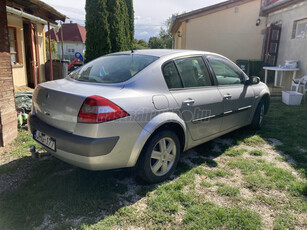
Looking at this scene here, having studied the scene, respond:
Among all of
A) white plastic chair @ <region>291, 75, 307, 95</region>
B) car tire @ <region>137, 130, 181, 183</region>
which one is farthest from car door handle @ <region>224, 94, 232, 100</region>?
white plastic chair @ <region>291, 75, 307, 95</region>

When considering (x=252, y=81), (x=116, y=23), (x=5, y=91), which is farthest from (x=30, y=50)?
(x=252, y=81)

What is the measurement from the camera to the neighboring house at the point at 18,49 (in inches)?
155

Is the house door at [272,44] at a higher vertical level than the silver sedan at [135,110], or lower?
higher

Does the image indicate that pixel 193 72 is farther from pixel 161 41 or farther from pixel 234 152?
pixel 161 41

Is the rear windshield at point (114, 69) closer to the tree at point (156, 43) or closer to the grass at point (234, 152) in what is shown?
the grass at point (234, 152)

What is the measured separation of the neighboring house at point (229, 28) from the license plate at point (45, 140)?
38.7ft

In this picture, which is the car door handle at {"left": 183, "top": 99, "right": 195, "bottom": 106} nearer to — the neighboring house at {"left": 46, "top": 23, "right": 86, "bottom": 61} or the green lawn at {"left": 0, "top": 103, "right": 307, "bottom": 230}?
the green lawn at {"left": 0, "top": 103, "right": 307, "bottom": 230}

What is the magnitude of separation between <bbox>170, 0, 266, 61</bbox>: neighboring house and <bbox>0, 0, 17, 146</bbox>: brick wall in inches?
418

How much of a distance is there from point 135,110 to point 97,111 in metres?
0.39

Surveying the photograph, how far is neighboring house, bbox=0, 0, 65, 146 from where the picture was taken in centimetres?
395

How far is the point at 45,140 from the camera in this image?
2729 millimetres

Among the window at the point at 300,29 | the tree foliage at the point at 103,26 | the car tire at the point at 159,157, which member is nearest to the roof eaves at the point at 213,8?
the window at the point at 300,29

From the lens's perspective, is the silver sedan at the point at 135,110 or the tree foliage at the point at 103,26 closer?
the silver sedan at the point at 135,110

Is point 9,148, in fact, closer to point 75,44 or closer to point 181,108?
point 181,108
